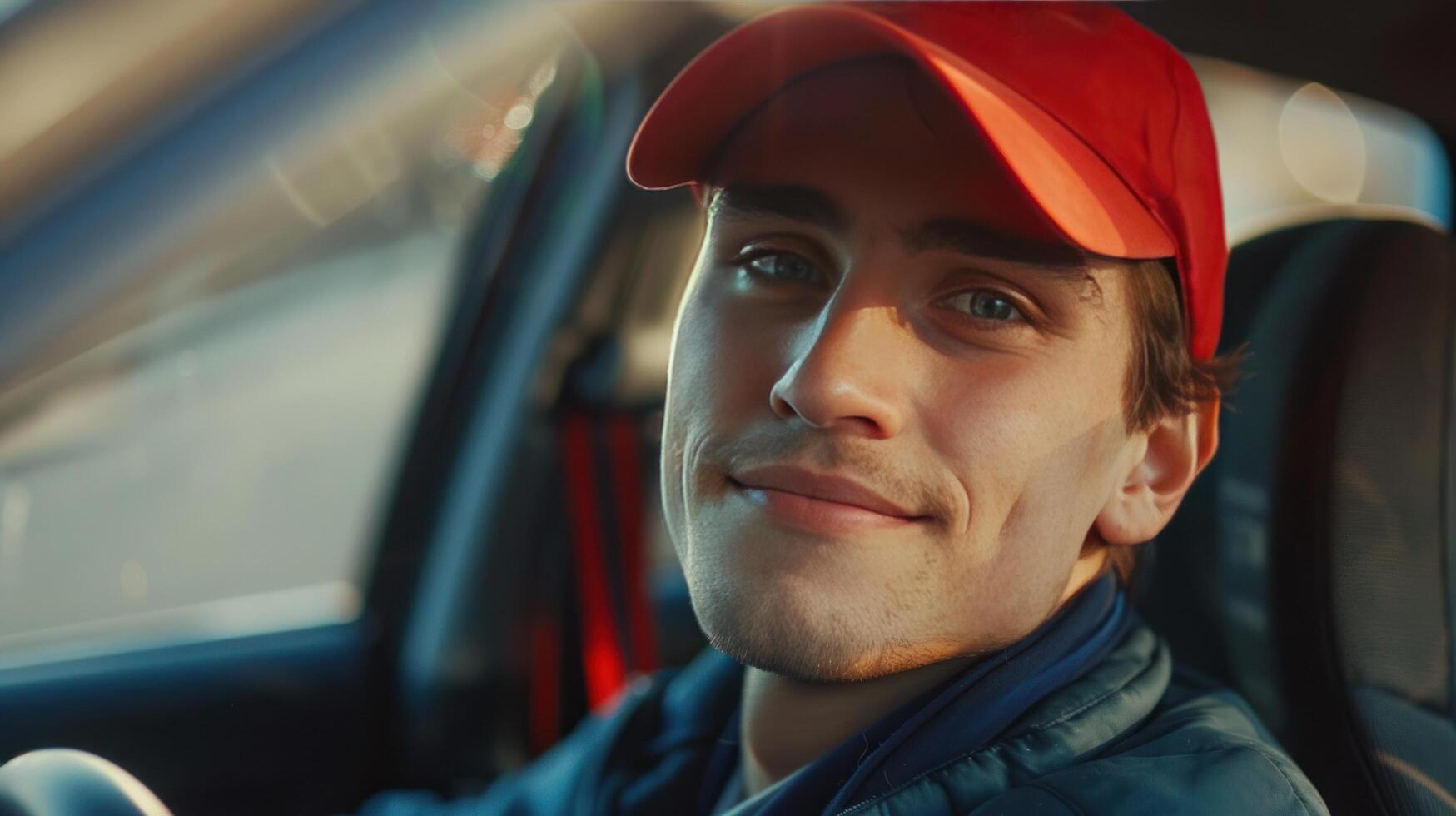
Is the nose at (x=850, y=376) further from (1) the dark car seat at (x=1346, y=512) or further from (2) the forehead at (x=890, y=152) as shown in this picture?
(1) the dark car seat at (x=1346, y=512)

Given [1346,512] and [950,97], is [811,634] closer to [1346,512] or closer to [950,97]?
[950,97]

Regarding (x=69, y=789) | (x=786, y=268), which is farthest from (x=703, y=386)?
(x=69, y=789)

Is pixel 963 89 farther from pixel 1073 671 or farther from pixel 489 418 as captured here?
pixel 489 418

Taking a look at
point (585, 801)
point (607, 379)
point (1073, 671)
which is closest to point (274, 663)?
point (607, 379)

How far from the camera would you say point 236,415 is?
2.40 meters

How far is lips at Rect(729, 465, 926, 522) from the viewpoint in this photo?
1186 millimetres

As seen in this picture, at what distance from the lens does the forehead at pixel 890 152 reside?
1.23 metres

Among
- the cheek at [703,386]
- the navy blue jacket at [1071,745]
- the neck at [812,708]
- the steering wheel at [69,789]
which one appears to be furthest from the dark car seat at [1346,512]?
the steering wheel at [69,789]

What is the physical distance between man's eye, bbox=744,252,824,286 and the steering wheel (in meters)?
0.73

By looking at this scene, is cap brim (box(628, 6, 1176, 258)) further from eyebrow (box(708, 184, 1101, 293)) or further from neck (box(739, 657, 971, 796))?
neck (box(739, 657, 971, 796))

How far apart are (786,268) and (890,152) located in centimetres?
16

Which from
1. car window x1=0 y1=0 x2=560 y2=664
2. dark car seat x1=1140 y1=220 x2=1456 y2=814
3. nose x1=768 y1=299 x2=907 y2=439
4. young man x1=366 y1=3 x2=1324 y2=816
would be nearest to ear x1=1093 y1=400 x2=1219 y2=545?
young man x1=366 y1=3 x2=1324 y2=816

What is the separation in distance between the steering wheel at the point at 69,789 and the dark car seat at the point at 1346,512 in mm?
1144

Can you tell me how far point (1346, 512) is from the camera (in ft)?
4.92
